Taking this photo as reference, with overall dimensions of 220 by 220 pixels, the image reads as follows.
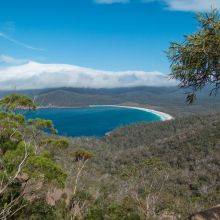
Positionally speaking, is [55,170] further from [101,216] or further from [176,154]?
[176,154]

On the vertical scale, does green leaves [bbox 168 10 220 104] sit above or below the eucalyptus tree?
above

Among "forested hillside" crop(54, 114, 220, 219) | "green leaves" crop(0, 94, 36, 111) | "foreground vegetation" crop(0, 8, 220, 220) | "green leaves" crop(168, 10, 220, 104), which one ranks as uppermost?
"green leaves" crop(168, 10, 220, 104)

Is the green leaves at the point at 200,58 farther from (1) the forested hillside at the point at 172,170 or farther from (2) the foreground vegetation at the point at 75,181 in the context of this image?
(1) the forested hillside at the point at 172,170

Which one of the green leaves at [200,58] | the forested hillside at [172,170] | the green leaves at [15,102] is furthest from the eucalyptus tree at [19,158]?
the forested hillside at [172,170]

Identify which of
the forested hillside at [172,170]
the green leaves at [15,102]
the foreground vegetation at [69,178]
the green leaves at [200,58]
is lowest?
the forested hillside at [172,170]

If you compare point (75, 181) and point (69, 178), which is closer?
point (75, 181)

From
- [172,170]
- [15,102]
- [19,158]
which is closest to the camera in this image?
[19,158]

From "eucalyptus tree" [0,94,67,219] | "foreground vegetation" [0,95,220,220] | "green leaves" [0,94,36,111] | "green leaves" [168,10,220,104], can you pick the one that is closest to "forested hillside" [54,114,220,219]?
"foreground vegetation" [0,95,220,220]

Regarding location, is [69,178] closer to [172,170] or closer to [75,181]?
[75,181]

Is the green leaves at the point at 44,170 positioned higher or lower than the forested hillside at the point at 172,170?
higher

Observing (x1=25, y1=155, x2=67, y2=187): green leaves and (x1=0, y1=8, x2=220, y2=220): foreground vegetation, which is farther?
(x1=25, y1=155, x2=67, y2=187): green leaves

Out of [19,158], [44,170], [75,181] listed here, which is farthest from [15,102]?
[75,181]

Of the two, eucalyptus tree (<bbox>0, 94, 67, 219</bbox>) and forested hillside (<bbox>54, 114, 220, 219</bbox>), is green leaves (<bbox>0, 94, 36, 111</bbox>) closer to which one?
eucalyptus tree (<bbox>0, 94, 67, 219</bbox>)

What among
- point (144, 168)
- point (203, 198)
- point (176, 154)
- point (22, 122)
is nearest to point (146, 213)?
point (22, 122)
